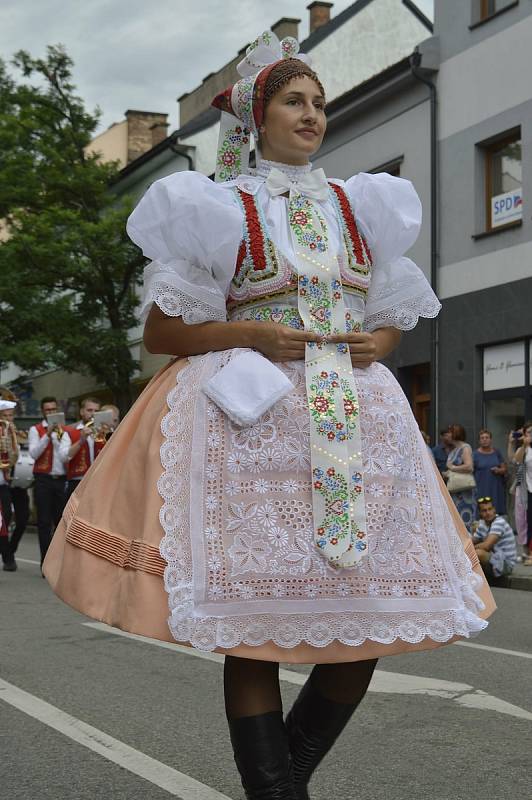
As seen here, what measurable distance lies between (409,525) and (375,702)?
2.56m

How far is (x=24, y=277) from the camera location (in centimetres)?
2759

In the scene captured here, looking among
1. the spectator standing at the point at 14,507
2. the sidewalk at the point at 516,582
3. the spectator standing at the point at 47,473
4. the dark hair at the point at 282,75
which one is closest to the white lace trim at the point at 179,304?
the dark hair at the point at 282,75

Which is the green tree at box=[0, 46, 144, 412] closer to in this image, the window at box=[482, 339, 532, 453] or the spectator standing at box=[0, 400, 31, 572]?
the window at box=[482, 339, 532, 453]

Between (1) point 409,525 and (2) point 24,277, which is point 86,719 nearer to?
(1) point 409,525

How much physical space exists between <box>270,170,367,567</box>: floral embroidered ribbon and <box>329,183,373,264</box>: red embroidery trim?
9cm

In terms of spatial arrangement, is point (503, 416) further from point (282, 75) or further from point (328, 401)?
point (328, 401)

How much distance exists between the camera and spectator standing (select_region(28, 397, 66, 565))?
12938 millimetres

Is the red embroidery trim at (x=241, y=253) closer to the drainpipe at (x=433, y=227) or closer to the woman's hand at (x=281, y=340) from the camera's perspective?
the woman's hand at (x=281, y=340)

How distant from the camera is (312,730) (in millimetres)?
3074

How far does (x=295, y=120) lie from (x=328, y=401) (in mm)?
762

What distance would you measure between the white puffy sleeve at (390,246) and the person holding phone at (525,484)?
10.7 m

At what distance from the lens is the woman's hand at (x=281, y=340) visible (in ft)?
9.76

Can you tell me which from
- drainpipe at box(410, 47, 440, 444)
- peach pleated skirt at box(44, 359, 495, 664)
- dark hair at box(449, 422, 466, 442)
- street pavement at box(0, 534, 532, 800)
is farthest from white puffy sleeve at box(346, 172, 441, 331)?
drainpipe at box(410, 47, 440, 444)

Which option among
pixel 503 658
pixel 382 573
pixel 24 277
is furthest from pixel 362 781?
pixel 24 277
